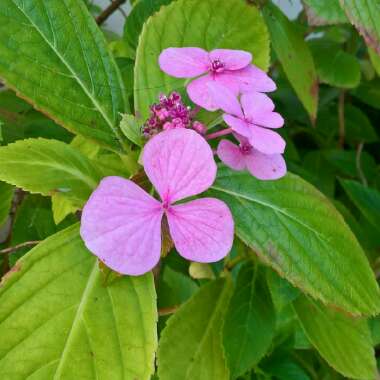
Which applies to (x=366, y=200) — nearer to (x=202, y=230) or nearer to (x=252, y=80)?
(x=252, y=80)

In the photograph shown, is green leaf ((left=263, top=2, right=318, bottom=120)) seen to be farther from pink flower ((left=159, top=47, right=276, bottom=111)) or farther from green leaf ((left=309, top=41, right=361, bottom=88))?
pink flower ((left=159, top=47, right=276, bottom=111))

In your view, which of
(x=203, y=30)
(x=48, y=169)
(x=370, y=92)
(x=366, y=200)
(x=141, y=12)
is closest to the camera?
(x=48, y=169)

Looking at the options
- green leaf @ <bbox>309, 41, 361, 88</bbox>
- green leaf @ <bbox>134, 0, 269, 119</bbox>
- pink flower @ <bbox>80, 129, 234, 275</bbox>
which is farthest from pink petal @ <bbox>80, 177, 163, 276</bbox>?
green leaf @ <bbox>309, 41, 361, 88</bbox>

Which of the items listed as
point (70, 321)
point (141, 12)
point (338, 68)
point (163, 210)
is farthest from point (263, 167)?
point (338, 68)

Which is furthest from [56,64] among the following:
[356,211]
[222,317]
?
[356,211]

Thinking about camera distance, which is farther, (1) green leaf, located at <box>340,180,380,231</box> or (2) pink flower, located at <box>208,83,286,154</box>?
(1) green leaf, located at <box>340,180,380,231</box>
